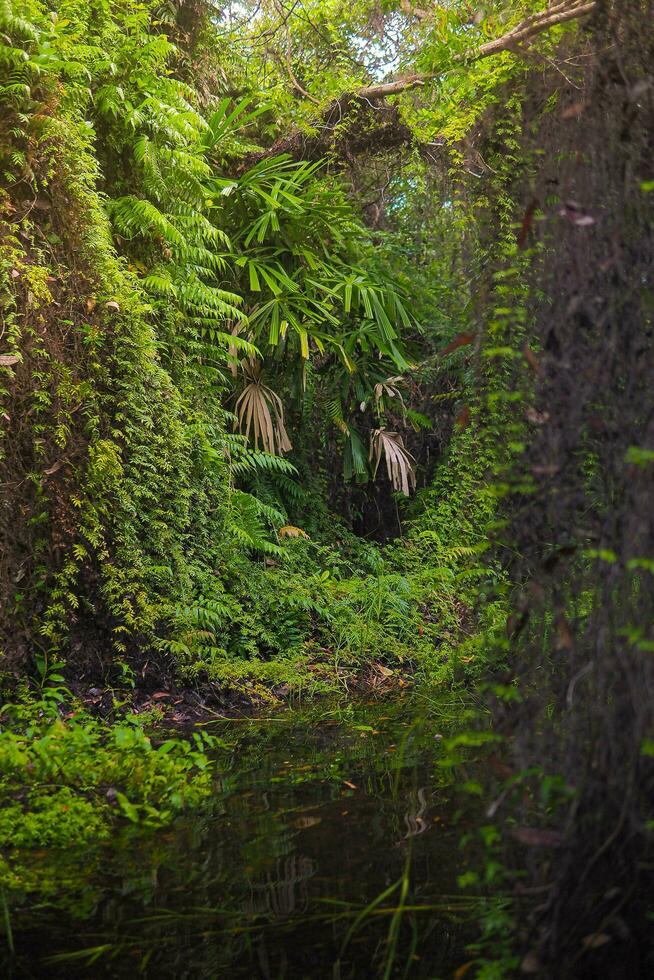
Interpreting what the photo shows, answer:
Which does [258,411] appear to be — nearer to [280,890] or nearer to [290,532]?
[290,532]

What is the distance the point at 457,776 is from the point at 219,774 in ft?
3.56

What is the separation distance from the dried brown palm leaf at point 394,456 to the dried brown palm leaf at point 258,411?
1447mm

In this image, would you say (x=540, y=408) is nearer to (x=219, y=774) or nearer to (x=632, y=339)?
(x=632, y=339)

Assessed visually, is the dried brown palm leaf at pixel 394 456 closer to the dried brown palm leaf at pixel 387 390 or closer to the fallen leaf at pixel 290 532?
the dried brown palm leaf at pixel 387 390

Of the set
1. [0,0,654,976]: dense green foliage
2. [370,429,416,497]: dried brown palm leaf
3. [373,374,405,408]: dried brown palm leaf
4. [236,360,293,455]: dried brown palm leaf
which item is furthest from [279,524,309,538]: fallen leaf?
[373,374,405,408]: dried brown palm leaf

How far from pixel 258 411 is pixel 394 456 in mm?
2004

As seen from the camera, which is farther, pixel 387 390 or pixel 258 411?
pixel 387 390

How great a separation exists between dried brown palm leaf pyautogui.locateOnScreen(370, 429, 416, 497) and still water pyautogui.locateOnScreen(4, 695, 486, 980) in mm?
5581

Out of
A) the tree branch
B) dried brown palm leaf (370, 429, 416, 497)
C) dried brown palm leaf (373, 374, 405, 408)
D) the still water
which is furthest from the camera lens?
dried brown palm leaf (373, 374, 405, 408)

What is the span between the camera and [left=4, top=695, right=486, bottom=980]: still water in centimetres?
209

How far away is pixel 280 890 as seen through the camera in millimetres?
2514

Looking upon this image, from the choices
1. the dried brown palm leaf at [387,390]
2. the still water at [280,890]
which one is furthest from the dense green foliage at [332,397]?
the still water at [280,890]

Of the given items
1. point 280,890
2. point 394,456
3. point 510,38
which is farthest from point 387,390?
point 280,890

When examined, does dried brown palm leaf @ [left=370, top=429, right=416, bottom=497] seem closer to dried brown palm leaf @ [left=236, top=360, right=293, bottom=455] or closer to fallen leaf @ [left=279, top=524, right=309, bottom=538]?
dried brown palm leaf @ [left=236, top=360, right=293, bottom=455]
